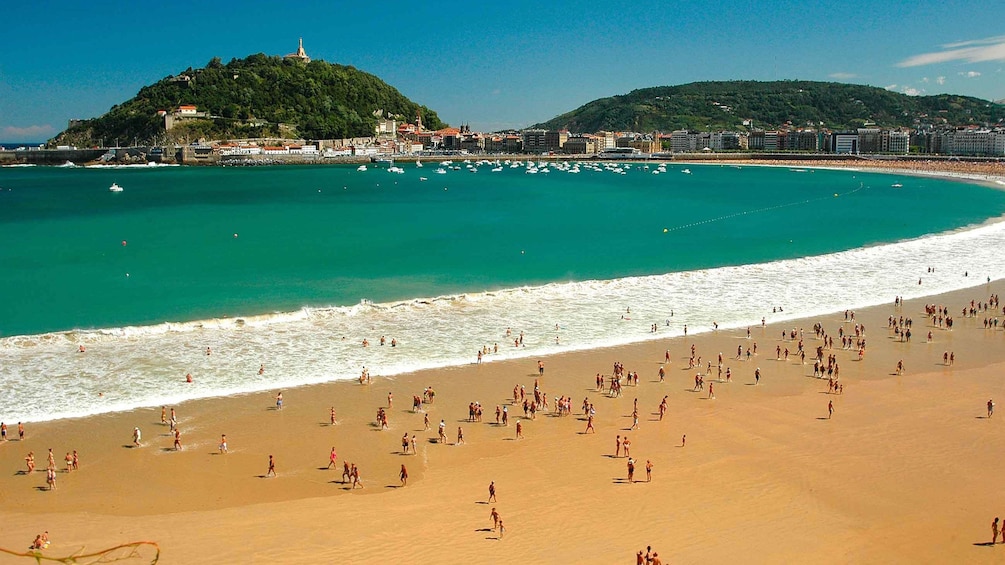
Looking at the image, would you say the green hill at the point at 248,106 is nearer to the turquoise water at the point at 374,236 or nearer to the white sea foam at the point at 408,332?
the turquoise water at the point at 374,236

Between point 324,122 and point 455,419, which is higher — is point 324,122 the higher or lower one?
the higher one

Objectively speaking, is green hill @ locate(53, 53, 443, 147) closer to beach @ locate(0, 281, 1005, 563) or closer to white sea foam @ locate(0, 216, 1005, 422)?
white sea foam @ locate(0, 216, 1005, 422)

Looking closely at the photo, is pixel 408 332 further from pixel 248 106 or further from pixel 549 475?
pixel 248 106

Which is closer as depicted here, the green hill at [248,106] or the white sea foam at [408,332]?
the white sea foam at [408,332]

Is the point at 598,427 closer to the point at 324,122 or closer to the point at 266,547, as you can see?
the point at 266,547

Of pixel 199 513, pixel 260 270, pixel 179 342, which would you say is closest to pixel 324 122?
pixel 260 270

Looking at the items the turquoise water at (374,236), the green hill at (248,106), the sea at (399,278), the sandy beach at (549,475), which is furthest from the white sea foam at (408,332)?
the green hill at (248,106)

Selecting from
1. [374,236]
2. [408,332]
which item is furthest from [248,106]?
[408,332]
